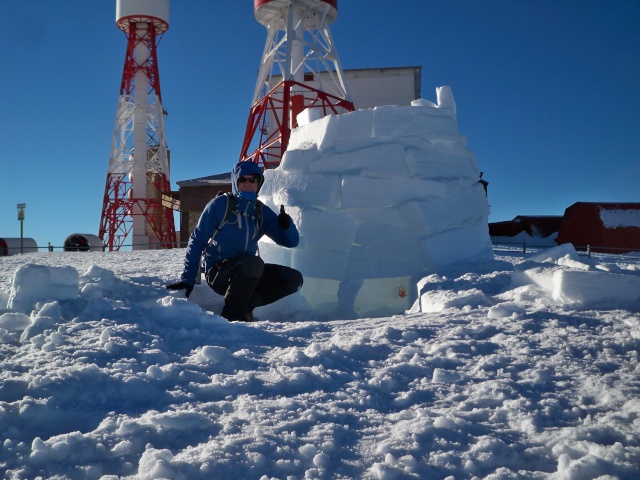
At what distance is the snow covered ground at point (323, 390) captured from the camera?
4.91 ft

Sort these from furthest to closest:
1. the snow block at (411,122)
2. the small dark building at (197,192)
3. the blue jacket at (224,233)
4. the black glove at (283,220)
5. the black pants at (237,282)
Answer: the small dark building at (197,192) → the snow block at (411,122) → the black glove at (283,220) → the blue jacket at (224,233) → the black pants at (237,282)

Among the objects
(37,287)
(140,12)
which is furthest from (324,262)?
(140,12)

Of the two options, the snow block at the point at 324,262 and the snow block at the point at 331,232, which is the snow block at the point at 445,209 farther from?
the snow block at the point at 324,262

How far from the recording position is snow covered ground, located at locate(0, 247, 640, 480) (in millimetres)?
1498

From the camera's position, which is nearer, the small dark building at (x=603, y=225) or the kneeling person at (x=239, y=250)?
the kneeling person at (x=239, y=250)

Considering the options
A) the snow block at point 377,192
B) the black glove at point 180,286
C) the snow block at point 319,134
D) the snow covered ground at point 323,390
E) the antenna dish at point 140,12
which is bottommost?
the snow covered ground at point 323,390

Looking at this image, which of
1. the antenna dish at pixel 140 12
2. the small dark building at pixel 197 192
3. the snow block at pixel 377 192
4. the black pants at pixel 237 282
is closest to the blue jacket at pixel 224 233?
the black pants at pixel 237 282

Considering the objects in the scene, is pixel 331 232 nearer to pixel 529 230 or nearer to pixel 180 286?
pixel 180 286

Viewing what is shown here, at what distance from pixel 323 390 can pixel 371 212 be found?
3.12 meters

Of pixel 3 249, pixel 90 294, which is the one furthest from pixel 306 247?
pixel 3 249

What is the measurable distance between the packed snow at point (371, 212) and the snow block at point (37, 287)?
219 cm

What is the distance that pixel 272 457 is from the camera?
1516mm

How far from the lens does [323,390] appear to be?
6.53ft

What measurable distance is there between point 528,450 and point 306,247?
3483 millimetres
